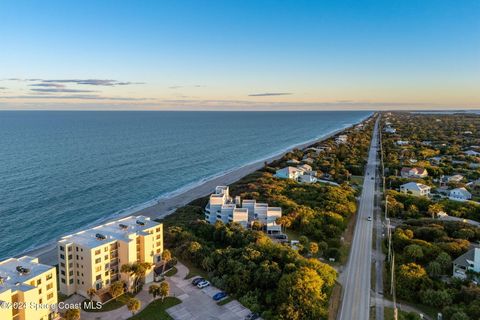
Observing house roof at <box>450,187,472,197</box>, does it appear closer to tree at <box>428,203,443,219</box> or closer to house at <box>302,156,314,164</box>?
tree at <box>428,203,443,219</box>

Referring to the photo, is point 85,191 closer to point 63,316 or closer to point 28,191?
point 28,191

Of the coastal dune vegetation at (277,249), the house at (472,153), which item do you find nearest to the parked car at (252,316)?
the coastal dune vegetation at (277,249)

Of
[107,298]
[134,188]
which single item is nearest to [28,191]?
[134,188]

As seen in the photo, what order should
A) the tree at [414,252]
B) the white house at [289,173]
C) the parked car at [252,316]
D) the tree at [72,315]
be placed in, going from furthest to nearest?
the white house at [289,173] < the tree at [414,252] < the parked car at [252,316] < the tree at [72,315]

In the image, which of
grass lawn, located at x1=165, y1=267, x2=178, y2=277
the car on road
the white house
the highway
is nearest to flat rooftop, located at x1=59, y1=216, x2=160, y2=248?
grass lawn, located at x1=165, y1=267, x2=178, y2=277

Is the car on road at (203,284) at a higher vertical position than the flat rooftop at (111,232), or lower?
lower

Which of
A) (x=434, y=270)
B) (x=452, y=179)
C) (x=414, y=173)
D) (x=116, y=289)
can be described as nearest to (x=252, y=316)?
(x=116, y=289)

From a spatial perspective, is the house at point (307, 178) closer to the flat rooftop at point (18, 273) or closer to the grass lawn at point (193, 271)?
the grass lawn at point (193, 271)
